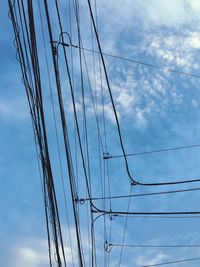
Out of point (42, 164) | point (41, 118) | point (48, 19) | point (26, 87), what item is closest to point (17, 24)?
point (48, 19)

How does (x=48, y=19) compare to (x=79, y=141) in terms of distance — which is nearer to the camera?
(x=48, y=19)

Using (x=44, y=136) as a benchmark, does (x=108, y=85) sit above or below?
above

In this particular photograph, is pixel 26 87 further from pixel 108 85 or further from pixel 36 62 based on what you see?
pixel 108 85

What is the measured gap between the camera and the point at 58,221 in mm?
6965

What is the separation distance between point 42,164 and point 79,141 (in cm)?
192

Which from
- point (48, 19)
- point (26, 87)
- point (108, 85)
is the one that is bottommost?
point (26, 87)

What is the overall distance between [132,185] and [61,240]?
5.51m

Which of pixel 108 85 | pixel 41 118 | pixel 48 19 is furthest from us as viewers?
pixel 108 85

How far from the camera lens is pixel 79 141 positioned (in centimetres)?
852

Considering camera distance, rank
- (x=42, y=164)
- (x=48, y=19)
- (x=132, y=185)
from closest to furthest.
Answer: (x=48, y=19), (x=42, y=164), (x=132, y=185)

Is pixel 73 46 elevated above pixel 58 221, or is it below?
above

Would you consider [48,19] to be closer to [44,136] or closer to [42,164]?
[44,136]

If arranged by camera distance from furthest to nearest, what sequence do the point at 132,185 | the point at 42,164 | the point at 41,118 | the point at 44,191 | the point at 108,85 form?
the point at 132,185
the point at 108,85
the point at 44,191
the point at 42,164
the point at 41,118

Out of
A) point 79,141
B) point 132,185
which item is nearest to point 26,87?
point 79,141
